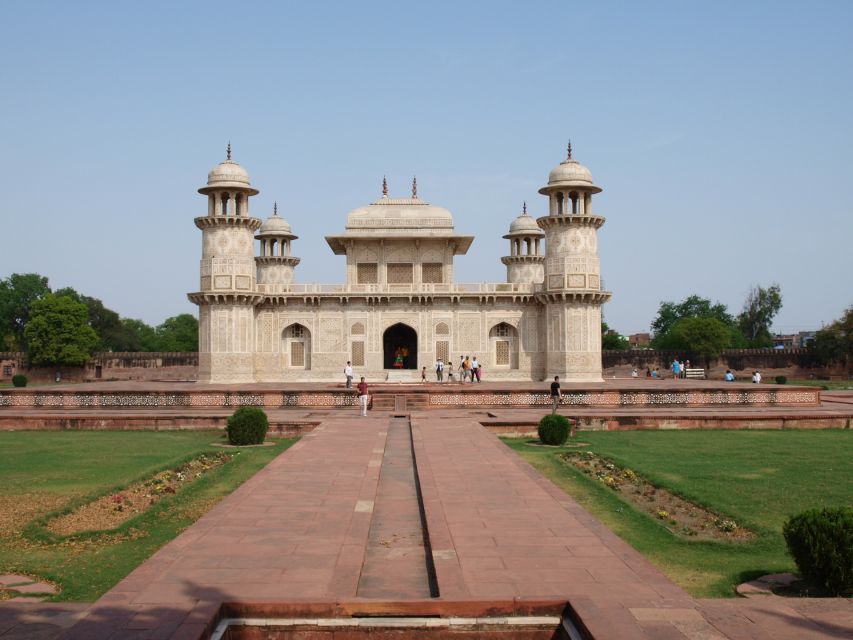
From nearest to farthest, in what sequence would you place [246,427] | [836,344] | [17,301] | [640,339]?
[246,427] → [836,344] → [17,301] → [640,339]

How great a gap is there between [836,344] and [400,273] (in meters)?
29.0

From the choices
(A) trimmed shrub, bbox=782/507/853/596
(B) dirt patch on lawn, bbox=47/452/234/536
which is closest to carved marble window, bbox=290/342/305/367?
(B) dirt patch on lawn, bbox=47/452/234/536

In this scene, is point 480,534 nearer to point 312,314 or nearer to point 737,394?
point 737,394

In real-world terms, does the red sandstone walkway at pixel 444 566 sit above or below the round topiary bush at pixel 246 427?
below

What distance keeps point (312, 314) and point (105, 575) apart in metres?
27.3

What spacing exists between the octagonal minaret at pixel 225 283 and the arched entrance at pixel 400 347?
6.47 metres

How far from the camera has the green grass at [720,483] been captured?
6707mm

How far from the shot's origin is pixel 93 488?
10.0 metres

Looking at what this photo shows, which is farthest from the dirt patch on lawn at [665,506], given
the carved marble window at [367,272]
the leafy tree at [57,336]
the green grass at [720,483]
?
the leafy tree at [57,336]

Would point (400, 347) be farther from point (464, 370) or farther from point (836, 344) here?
point (836, 344)

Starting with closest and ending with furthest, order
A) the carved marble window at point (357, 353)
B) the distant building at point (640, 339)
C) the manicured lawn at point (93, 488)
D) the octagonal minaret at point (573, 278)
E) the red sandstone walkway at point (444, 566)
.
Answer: the red sandstone walkway at point (444, 566) < the manicured lawn at point (93, 488) < the octagonal minaret at point (573, 278) < the carved marble window at point (357, 353) < the distant building at point (640, 339)

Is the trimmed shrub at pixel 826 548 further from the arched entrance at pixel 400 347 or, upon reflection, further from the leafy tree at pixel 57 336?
the leafy tree at pixel 57 336

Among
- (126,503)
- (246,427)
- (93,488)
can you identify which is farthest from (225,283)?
(126,503)

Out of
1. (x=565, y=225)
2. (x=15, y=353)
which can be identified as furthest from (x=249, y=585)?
(x=15, y=353)
